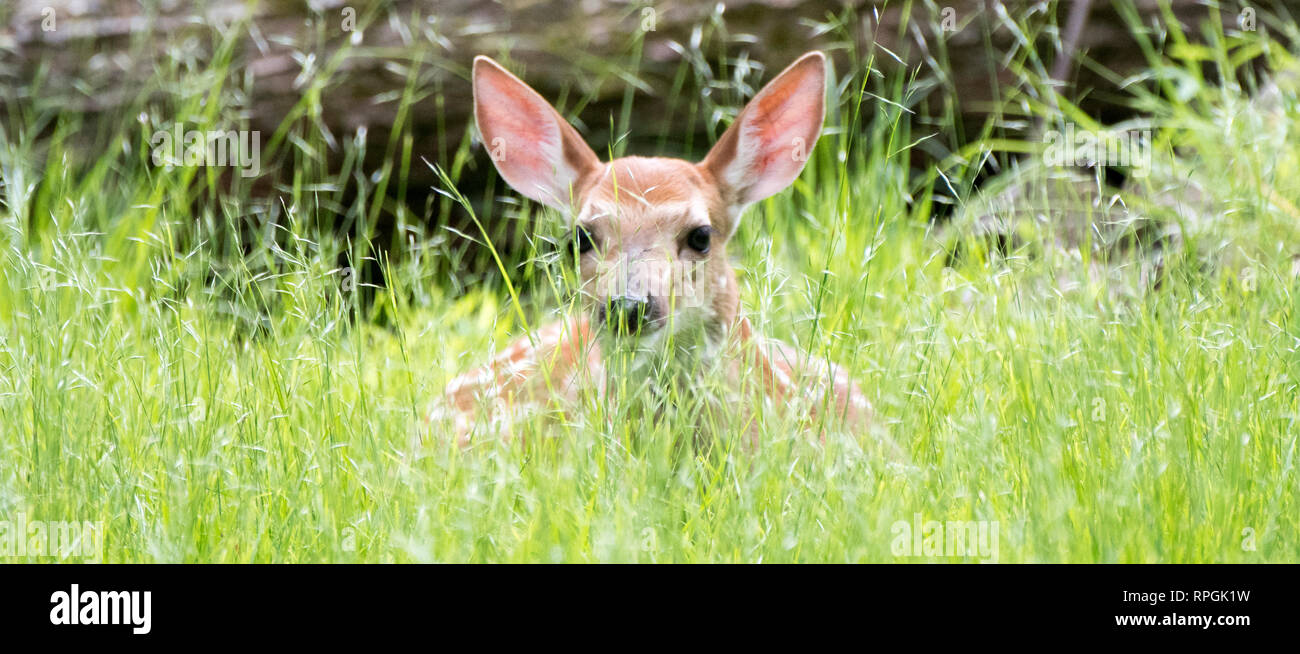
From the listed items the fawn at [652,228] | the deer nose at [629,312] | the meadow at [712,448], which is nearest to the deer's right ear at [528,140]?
the fawn at [652,228]

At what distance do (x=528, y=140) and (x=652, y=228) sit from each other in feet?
1.50

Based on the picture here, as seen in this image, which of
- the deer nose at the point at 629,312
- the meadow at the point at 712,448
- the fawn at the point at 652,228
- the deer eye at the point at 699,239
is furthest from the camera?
the deer eye at the point at 699,239

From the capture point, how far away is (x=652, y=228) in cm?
312

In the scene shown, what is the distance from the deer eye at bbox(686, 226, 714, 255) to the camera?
3188 mm

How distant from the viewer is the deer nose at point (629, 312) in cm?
285

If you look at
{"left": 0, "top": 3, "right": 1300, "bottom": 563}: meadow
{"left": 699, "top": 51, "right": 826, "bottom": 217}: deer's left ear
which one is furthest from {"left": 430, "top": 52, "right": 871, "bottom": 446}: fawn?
{"left": 0, "top": 3, "right": 1300, "bottom": 563}: meadow

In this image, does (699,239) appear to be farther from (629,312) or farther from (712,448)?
(712,448)

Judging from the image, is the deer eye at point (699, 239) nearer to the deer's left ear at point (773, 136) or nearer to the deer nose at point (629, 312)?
the deer's left ear at point (773, 136)

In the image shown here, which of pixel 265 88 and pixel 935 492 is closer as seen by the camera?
pixel 935 492

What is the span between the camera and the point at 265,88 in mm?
4883

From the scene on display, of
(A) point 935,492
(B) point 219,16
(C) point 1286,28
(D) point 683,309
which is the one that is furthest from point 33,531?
(C) point 1286,28

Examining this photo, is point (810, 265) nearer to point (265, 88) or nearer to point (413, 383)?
point (413, 383)

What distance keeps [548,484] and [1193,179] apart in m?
2.64
